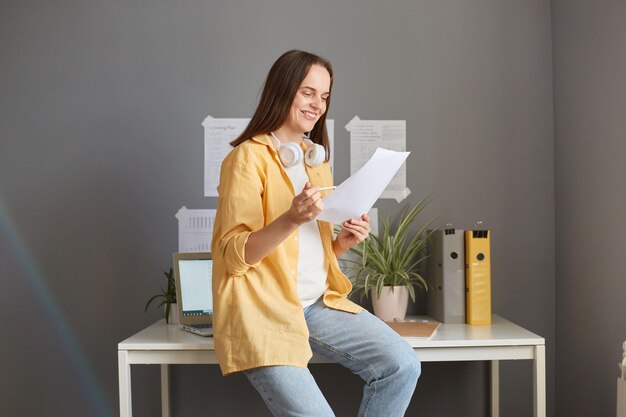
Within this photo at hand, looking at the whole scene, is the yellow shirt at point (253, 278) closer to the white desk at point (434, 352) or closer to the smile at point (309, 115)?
the smile at point (309, 115)

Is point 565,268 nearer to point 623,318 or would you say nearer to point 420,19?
point 623,318

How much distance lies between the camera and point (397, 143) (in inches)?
104

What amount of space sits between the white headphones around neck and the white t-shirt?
0.16 feet

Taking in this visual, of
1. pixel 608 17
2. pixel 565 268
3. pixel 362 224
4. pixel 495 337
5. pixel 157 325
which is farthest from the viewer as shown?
pixel 565 268

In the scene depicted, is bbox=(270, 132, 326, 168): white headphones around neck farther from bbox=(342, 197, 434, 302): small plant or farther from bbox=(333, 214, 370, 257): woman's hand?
bbox=(342, 197, 434, 302): small plant

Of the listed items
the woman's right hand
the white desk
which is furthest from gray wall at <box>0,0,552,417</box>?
the woman's right hand

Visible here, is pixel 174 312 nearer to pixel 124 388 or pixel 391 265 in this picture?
pixel 124 388

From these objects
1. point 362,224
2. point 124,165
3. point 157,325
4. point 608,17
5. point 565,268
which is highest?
point 608,17

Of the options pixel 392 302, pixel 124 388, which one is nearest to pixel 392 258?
pixel 392 302

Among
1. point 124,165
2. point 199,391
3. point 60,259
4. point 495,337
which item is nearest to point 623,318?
point 495,337

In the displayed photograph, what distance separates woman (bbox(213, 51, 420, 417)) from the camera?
168cm

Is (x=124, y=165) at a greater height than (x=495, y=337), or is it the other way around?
(x=124, y=165)

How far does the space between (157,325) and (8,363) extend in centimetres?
66

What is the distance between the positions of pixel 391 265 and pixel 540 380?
651 millimetres
